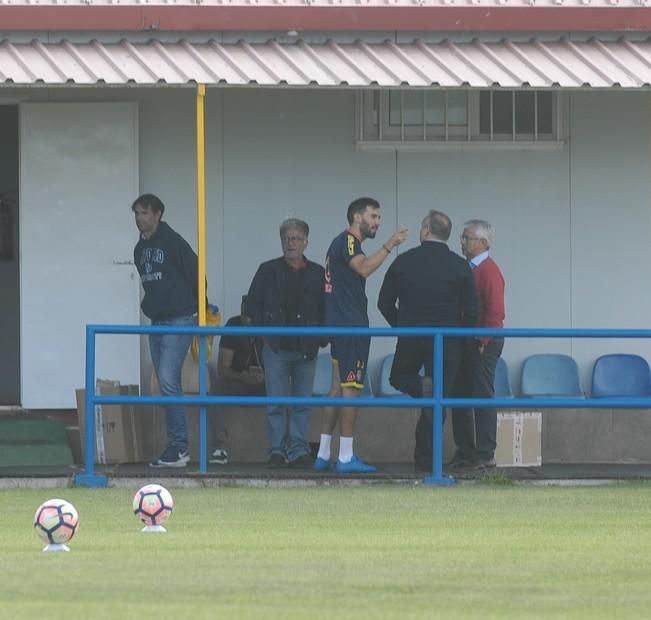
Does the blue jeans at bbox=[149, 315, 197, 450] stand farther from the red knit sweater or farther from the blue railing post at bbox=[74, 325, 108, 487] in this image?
the red knit sweater

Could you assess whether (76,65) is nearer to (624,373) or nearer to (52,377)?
(52,377)

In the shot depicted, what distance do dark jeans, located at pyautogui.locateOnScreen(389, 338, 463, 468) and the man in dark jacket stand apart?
5.02ft

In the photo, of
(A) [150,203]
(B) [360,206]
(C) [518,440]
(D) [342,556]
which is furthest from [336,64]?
(D) [342,556]

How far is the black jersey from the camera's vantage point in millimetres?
12984

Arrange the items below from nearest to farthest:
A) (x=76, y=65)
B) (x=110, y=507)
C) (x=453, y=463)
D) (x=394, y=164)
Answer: (x=110, y=507), (x=76, y=65), (x=453, y=463), (x=394, y=164)

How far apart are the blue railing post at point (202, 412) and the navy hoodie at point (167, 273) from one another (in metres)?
0.60

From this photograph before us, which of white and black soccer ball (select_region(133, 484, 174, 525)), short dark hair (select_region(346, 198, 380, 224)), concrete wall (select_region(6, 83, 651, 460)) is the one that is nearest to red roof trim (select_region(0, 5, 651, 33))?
short dark hair (select_region(346, 198, 380, 224))

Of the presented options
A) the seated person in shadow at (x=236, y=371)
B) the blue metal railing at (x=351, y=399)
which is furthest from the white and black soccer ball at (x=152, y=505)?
the seated person in shadow at (x=236, y=371)

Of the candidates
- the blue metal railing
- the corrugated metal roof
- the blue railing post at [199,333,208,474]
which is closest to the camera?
the corrugated metal roof

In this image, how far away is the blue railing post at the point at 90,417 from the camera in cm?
1270

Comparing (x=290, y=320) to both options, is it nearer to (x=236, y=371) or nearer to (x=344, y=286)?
(x=344, y=286)

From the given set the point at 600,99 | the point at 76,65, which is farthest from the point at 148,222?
the point at 600,99

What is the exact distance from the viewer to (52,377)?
1439cm

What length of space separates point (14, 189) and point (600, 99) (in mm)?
4731
